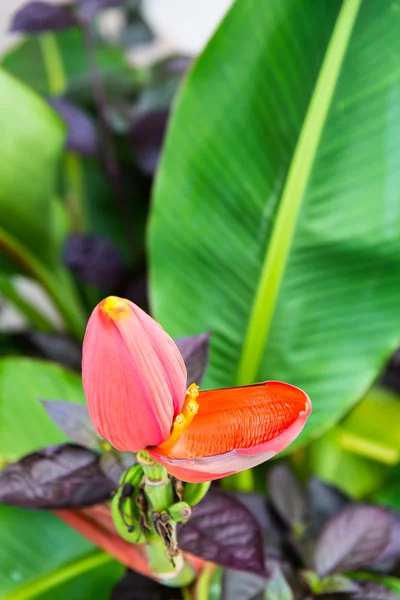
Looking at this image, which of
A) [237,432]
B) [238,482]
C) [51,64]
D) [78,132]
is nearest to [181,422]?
[237,432]

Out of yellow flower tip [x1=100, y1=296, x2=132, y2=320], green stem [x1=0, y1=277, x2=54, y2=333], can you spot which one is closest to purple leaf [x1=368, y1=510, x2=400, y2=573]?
yellow flower tip [x1=100, y1=296, x2=132, y2=320]

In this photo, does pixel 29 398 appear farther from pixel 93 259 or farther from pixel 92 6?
pixel 92 6

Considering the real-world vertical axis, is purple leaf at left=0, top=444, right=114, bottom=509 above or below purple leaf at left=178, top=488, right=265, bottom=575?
above

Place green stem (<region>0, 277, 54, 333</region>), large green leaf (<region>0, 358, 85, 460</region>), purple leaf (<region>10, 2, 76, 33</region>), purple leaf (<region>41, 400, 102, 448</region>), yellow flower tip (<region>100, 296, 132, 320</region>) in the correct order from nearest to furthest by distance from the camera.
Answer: yellow flower tip (<region>100, 296, 132, 320</region>)
purple leaf (<region>41, 400, 102, 448</region>)
large green leaf (<region>0, 358, 85, 460</region>)
purple leaf (<region>10, 2, 76, 33</region>)
green stem (<region>0, 277, 54, 333</region>)

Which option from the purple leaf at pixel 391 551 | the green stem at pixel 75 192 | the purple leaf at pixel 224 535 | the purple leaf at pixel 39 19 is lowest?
the purple leaf at pixel 391 551

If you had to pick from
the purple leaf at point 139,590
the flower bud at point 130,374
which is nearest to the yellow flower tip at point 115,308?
the flower bud at point 130,374

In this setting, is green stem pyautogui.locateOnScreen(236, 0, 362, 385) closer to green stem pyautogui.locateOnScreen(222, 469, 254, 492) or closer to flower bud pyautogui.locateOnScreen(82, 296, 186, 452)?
green stem pyautogui.locateOnScreen(222, 469, 254, 492)

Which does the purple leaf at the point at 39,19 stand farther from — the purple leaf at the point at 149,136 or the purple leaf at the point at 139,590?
the purple leaf at the point at 139,590
